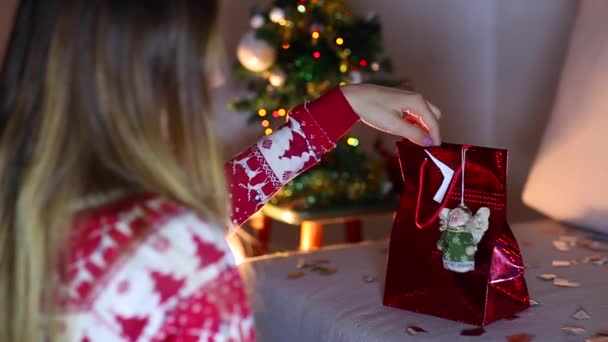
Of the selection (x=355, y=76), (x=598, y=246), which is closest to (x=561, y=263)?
(x=598, y=246)

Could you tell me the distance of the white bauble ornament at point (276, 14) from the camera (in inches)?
95.7

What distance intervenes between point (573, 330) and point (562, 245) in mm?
521

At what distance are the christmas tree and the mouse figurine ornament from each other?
1.34m

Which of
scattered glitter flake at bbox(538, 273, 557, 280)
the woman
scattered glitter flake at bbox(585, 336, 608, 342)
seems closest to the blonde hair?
the woman

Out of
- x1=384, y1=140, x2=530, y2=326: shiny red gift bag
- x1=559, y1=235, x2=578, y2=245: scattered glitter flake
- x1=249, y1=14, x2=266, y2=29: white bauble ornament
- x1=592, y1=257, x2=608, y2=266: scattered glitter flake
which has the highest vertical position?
x1=249, y1=14, x2=266, y2=29: white bauble ornament

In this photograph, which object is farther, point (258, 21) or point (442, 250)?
point (258, 21)

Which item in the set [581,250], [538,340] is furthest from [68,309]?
[581,250]

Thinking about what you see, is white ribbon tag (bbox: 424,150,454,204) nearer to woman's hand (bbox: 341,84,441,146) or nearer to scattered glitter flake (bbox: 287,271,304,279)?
woman's hand (bbox: 341,84,441,146)

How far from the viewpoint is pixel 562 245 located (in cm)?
152

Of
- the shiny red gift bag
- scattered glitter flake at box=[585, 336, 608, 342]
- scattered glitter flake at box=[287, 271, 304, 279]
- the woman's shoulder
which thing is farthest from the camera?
scattered glitter flake at box=[287, 271, 304, 279]

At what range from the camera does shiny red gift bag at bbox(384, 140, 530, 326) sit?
1076 millimetres

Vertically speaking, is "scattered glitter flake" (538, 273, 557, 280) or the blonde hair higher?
the blonde hair

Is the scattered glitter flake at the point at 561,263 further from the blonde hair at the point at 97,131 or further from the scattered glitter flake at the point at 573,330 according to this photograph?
the blonde hair at the point at 97,131

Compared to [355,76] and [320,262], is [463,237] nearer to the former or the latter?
[320,262]
